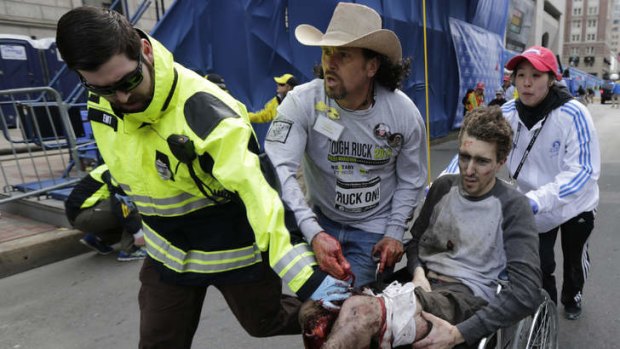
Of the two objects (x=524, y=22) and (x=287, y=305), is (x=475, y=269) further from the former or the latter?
(x=524, y=22)

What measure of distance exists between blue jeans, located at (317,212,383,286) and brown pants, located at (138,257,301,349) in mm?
351

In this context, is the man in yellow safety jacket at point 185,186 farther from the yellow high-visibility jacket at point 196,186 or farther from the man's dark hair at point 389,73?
the man's dark hair at point 389,73

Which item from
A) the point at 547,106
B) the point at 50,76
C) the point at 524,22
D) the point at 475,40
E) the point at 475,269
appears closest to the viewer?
the point at 475,269

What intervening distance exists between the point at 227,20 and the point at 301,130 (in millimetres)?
6292

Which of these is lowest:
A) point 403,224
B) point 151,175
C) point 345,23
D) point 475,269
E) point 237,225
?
point 475,269

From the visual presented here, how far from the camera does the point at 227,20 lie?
7.80 metres

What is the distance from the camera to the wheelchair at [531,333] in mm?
1866

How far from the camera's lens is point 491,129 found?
1961mm

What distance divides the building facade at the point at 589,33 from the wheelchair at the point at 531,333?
9548cm

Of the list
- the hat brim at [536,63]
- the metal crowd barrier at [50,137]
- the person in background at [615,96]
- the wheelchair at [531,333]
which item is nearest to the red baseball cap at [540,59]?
the hat brim at [536,63]

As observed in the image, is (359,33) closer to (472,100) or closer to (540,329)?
(540,329)

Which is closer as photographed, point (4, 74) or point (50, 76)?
point (4, 74)

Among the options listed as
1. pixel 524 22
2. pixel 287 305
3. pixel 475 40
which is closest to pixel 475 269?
pixel 287 305

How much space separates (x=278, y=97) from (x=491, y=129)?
15.8 ft
